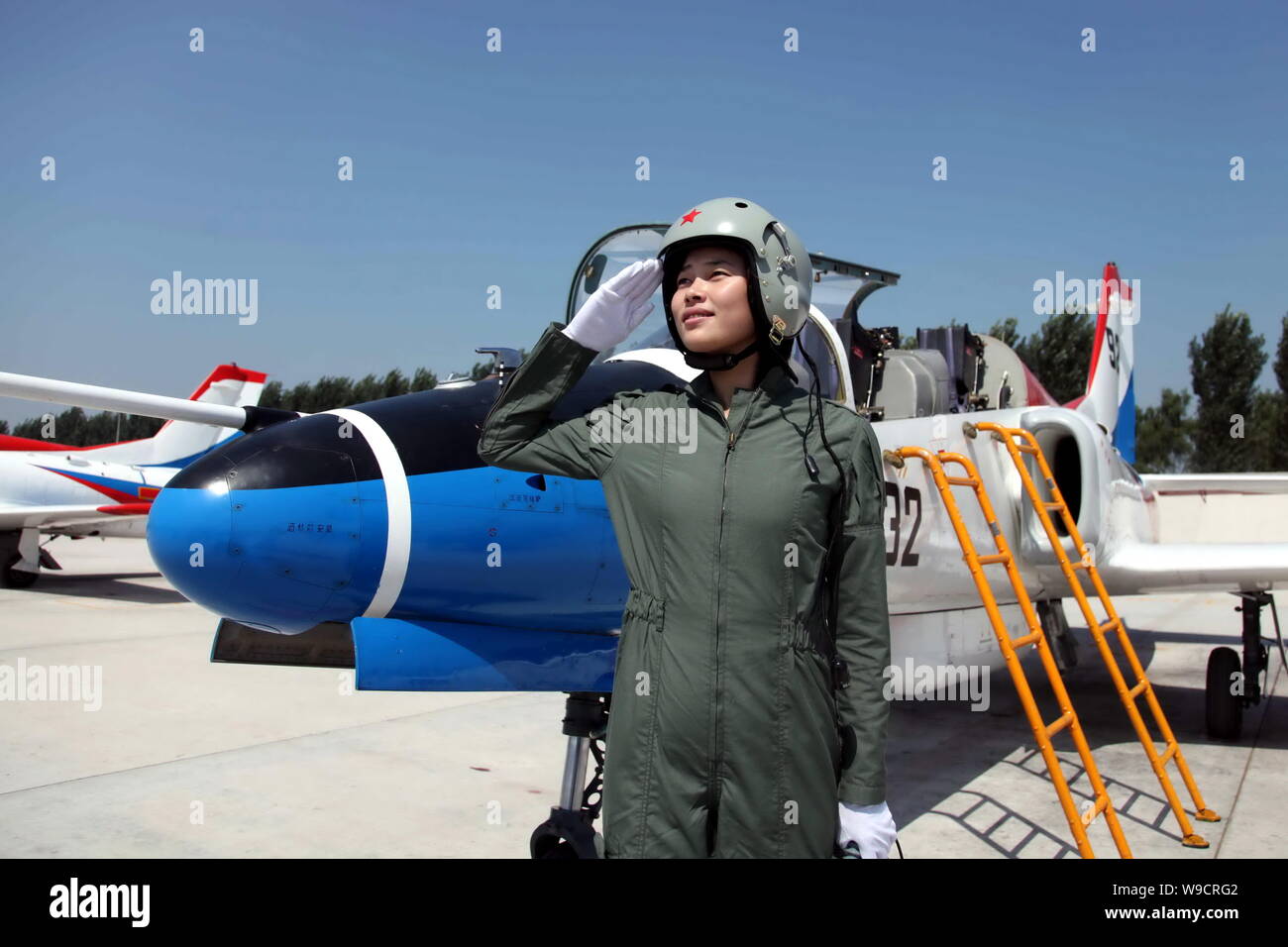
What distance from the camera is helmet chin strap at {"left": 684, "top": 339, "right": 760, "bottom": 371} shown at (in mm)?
2262

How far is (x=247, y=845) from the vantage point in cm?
484

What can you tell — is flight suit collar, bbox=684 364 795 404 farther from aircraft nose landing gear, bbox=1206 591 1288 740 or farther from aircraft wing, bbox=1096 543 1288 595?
aircraft nose landing gear, bbox=1206 591 1288 740

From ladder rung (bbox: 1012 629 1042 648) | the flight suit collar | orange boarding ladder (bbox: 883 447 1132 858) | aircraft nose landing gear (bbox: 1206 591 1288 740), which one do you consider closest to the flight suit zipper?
the flight suit collar

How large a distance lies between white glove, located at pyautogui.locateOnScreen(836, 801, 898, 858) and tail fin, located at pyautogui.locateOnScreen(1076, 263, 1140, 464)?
8338 millimetres

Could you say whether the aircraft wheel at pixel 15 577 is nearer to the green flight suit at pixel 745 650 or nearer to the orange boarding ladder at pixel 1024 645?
the orange boarding ladder at pixel 1024 645

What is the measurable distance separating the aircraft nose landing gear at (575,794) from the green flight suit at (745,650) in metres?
1.41

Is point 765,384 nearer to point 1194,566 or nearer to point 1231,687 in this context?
point 1194,566

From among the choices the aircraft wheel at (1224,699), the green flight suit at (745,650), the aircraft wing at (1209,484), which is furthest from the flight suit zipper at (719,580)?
the aircraft wing at (1209,484)

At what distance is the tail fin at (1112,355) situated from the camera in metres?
9.74

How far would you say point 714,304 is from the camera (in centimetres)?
222

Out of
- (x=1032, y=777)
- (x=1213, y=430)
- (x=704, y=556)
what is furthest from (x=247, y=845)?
(x=1213, y=430)

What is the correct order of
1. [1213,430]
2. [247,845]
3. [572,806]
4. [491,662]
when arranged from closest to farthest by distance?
[491,662] < [572,806] < [247,845] < [1213,430]
